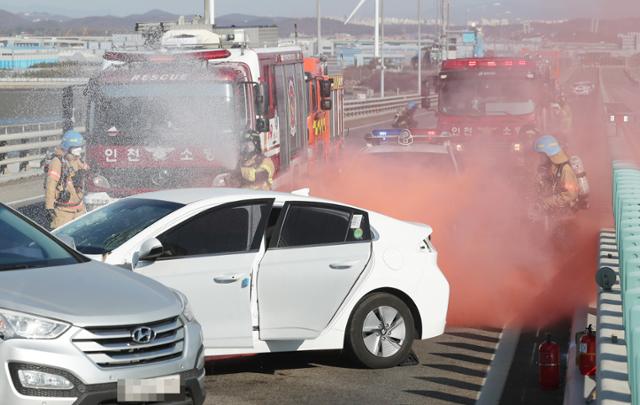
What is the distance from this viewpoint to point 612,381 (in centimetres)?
751

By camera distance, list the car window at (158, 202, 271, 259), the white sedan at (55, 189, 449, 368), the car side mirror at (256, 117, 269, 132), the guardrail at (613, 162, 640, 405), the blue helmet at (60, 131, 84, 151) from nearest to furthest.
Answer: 1. the guardrail at (613, 162, 640, 405)
2. the white sedan at (55, 189, 449, 368)
3. the car window at (158, 202, 271, 259)
4. the blue helmet at (60, 131, 84, 151)
5. the car side mirror at (256, 117, 269, 132)

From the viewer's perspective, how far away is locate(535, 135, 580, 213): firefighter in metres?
15.8

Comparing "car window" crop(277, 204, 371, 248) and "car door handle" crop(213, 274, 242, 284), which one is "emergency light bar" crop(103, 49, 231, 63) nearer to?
"car window" crop(277, 204, 371, 248)

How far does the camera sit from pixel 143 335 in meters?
6.98

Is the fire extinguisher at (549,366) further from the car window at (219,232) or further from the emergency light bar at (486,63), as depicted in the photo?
the emergency light bar at (486,63)

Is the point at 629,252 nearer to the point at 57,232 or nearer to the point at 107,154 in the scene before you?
the point at 57,232

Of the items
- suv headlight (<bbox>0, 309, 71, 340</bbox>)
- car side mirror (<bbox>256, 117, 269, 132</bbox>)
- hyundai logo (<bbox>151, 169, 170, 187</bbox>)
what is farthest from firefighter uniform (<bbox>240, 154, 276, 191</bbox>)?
suv headlight (<bbox>0, 309, 71, 340</bbox>)

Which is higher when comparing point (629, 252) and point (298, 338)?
point (629, 252)

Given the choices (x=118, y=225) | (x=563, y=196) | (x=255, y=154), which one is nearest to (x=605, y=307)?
(x=118, y=225)

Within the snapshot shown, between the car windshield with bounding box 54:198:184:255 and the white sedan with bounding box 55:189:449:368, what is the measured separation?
0.01 meters

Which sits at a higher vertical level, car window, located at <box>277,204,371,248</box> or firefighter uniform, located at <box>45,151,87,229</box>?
car window, located at <box>277,204,371,248</box>

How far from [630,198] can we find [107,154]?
22.9ft

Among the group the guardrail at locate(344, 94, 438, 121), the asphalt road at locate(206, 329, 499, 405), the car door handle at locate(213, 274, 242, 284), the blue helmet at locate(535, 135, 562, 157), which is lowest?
the guardrail at locate(344, 94, 438, 121)

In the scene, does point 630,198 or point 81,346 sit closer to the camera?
point 81,346
